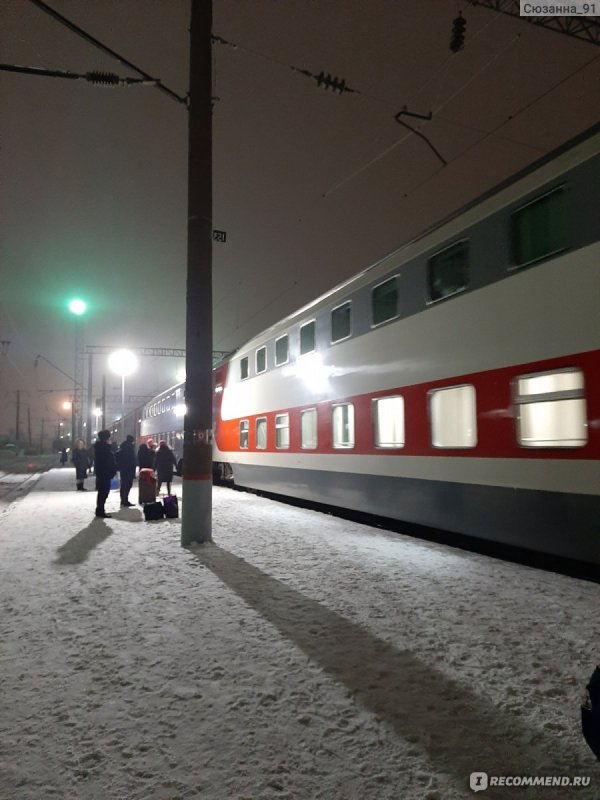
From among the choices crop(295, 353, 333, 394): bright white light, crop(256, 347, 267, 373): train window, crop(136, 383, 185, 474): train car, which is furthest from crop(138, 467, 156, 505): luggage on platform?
crop(136, 383, 185, 474): train car

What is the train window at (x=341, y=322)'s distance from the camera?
993 cm

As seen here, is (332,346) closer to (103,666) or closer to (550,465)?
(550,465)

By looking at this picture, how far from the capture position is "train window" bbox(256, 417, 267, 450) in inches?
536

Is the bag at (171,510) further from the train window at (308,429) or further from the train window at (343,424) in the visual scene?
the train window at (343,424)

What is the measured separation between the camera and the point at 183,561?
263 inches

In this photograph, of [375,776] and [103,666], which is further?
[103,666]

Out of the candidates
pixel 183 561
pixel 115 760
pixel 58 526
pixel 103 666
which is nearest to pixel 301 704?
pixel 115 760

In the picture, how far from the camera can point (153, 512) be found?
10.1 meters

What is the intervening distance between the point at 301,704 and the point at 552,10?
1175cm

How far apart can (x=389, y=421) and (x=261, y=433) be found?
5.81 meters

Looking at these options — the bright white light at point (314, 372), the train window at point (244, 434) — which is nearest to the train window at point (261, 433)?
the train window at point (244, 434)

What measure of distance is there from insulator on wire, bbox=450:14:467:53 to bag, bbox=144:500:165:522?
9.67 metres

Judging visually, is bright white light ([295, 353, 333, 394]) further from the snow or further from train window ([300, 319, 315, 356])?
the snow

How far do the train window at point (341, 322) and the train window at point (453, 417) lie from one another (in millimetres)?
2856
